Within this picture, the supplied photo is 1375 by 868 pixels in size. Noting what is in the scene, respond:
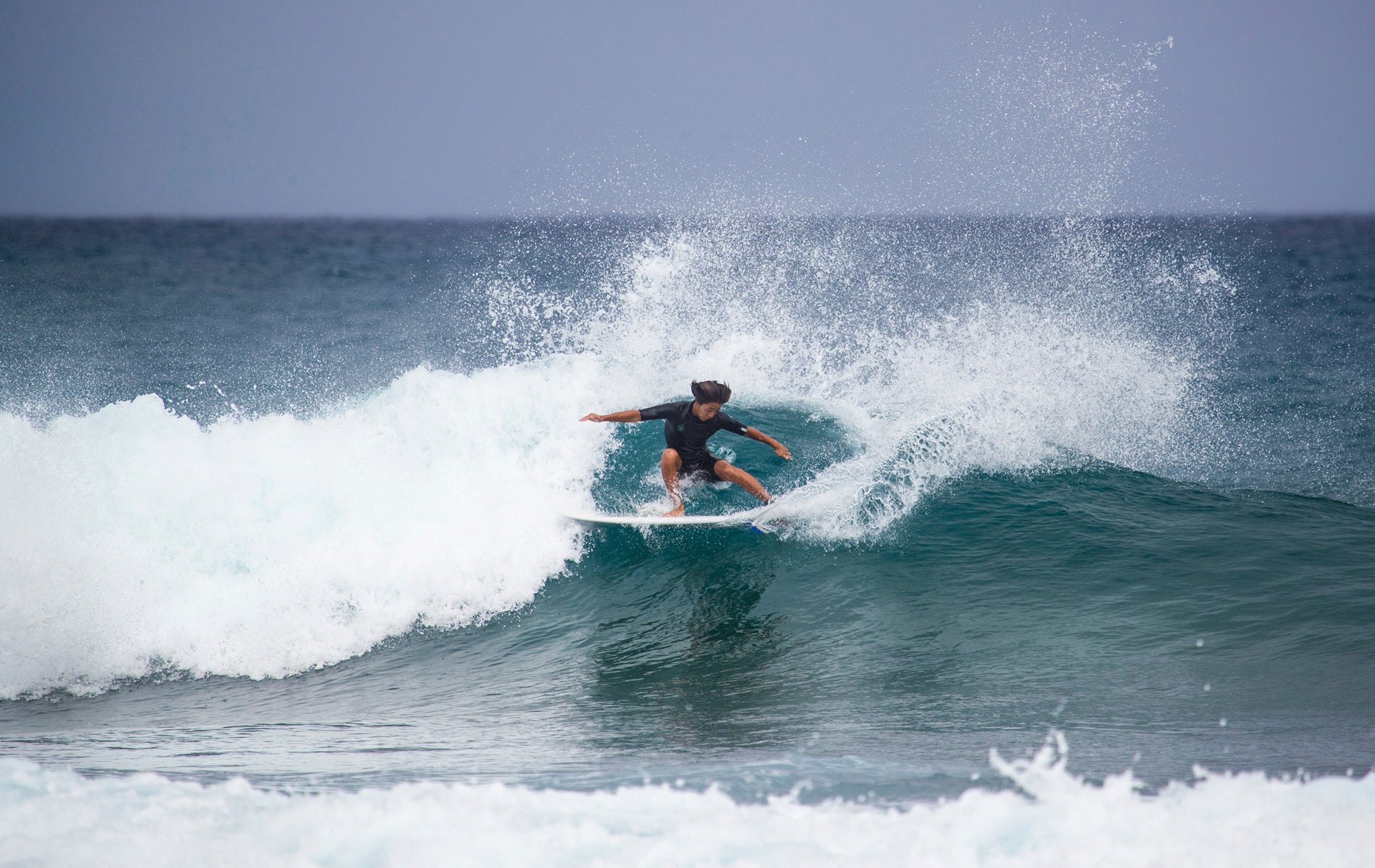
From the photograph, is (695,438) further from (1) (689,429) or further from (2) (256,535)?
(2) (256,535)

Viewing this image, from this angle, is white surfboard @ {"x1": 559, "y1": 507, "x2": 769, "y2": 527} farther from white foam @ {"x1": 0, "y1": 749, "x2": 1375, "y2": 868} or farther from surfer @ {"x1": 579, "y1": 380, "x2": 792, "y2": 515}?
white foam @ {"x1": 0, "y1": 749, "x2": 1375, "y2": 868}

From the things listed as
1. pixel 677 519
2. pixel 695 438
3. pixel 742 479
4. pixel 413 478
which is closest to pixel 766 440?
pixel 742 479

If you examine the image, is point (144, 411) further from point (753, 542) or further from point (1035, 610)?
point (1035, 610)

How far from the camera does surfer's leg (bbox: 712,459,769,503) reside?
8391 mm

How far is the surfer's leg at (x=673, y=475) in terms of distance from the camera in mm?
8375

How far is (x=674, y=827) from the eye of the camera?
134 inches

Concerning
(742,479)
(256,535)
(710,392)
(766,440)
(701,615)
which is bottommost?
(701,615)

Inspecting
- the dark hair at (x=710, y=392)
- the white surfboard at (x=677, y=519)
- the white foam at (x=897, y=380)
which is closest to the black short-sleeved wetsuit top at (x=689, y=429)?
the dark hair at (x=710, y=392)

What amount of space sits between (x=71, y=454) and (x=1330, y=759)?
32.9 ft

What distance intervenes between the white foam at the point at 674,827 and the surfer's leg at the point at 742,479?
4783 mm

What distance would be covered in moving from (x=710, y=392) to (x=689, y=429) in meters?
0.51

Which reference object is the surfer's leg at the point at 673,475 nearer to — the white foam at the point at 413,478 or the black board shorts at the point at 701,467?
the black board shorts at the point at 701,467

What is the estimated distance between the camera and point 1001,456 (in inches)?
387

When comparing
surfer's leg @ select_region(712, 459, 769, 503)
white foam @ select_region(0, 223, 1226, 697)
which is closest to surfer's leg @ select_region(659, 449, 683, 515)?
surfer's leg @ select_region(712, 459, 769, 503)
